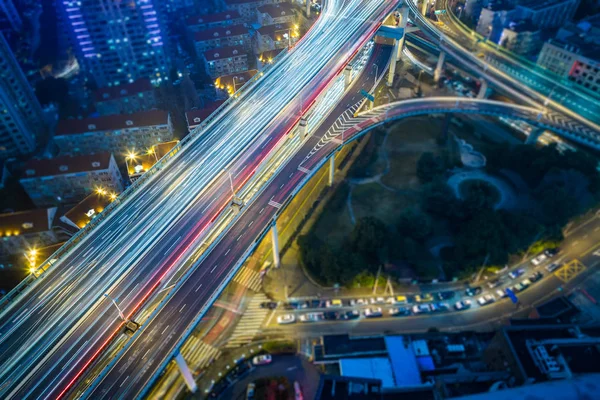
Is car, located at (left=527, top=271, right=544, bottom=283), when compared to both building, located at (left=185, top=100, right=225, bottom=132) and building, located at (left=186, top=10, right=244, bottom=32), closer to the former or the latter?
building, located at (left=185, top=100, right=225, bottom=132)

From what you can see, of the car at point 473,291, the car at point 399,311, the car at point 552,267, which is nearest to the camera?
the car at point 399,311

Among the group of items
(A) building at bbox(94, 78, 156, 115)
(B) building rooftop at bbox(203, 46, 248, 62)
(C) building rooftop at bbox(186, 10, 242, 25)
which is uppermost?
(C) building rooftop at bbox(186, 10, 242, 25)

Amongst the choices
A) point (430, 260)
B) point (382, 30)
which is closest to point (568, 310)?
point (430, 260)

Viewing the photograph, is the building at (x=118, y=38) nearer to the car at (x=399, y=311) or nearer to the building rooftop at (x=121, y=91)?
the building rooftop at (x=121, y=91)

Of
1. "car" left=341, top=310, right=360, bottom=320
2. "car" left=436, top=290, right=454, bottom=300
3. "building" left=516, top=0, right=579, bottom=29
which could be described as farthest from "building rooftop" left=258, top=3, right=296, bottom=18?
"car" left=436, top=290, right=454, bottom=300

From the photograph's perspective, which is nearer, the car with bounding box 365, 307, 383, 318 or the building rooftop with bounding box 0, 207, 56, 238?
the car with bounding box 365, 307, 383, 318

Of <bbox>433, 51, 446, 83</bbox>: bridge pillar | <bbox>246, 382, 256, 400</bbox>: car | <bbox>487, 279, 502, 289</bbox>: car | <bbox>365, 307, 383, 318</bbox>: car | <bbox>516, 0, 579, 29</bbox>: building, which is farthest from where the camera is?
<bbox>516, 0, 579, 29</bbox>: building

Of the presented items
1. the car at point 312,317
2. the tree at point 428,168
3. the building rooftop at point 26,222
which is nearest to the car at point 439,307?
the car at point 312,317

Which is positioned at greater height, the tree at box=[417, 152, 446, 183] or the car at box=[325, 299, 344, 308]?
the tree at box=[417, 152, 446, 183]
